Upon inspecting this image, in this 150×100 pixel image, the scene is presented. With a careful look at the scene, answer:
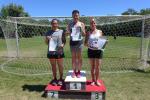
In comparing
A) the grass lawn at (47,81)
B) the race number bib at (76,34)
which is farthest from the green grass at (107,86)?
the race number bib at (76,34)

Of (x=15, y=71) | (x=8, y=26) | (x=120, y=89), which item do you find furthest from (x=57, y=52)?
(x=8, y=26)

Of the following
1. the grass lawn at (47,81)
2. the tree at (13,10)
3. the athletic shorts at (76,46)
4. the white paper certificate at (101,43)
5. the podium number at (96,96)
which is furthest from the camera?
the tree at (13,10)

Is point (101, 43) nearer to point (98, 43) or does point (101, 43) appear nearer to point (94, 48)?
point (98, 43)

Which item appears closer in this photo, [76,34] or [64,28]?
[76,34]

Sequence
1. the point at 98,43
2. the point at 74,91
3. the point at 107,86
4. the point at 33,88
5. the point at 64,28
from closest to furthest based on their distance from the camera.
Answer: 1. the point at 74,91
2. the point at 98,43
3. the point at 33,88
4. the point at 107,86
5. the point at 64,28

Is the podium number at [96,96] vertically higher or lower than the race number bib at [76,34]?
lower

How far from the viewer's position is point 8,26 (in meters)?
13.9

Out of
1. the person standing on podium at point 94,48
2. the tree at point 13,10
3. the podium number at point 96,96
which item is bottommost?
the podium number at point 96,96

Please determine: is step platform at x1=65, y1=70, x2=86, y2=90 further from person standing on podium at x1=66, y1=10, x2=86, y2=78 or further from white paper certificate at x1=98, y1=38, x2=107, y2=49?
white paper certificate at x1=98, y1=38, x2=107, y2=49

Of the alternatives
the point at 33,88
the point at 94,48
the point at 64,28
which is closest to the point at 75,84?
the point at 94,48

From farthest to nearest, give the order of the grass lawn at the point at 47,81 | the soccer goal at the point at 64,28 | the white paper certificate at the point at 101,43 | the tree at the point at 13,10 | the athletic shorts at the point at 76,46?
the tree at the point at 13,10, the soccer goal at the point at 64,28, the athletic shorts at the point at 76,46, the grass lawn at the point at 47,81, the white paper certificate at the point at 101,43

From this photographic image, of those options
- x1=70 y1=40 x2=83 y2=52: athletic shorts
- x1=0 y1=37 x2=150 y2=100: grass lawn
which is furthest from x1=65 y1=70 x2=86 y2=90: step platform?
x1=70 y1=40 x2=83 y2=52: athletic shorts

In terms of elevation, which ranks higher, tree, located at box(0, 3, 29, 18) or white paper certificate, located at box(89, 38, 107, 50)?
tree, located at box(0, 3, 29, 18)

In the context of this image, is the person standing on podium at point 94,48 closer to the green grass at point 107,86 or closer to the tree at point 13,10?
the green grass at point 107,86
